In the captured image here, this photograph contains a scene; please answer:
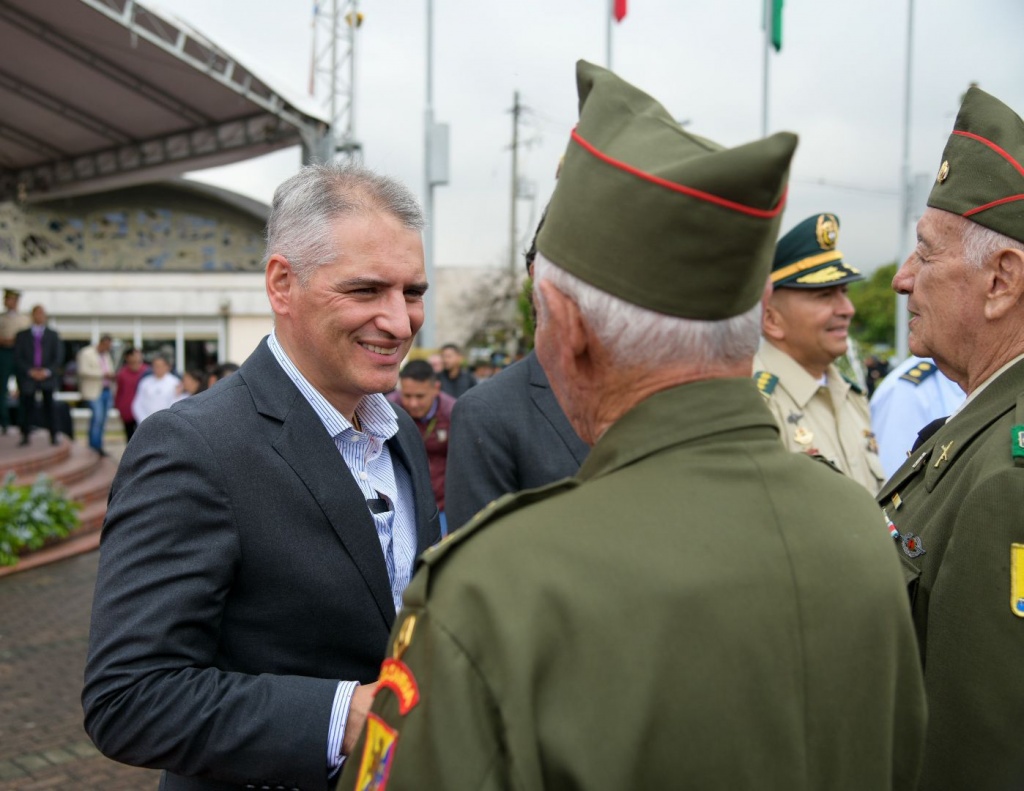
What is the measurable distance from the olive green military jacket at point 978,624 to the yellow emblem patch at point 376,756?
3.62 ft

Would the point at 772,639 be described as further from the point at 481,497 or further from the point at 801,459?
the point at 481,497

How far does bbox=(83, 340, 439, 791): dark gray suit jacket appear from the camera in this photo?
158 cm

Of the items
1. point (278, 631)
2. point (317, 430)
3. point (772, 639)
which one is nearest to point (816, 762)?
point (772, 639)

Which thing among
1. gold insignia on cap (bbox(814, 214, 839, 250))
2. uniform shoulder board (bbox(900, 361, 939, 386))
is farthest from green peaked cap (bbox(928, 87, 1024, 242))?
uniform shoulder board (bbox(900, 361, 939, 386))

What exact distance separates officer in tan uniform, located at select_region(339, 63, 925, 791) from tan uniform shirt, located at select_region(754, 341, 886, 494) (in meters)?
2.37

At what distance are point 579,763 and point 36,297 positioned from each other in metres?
29.4

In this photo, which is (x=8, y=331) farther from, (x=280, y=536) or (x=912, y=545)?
(x=912, y=545)

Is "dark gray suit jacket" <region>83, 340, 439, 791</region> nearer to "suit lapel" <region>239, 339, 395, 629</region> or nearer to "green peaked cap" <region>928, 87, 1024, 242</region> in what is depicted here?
"suit lapel" <region>239, 339, 395, 629</region>

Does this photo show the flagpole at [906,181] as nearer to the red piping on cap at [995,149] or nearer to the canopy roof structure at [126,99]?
the canopy roof structure at [126,99]

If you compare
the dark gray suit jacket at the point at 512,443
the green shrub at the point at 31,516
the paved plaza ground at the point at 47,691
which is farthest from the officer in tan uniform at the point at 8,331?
the dark gray suit jacket at the point at 512,443

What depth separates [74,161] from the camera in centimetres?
Answer: 2295

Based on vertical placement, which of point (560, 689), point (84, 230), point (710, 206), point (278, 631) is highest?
point (84, 230)

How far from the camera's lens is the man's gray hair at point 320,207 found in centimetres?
193

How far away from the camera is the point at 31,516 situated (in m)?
8.65
